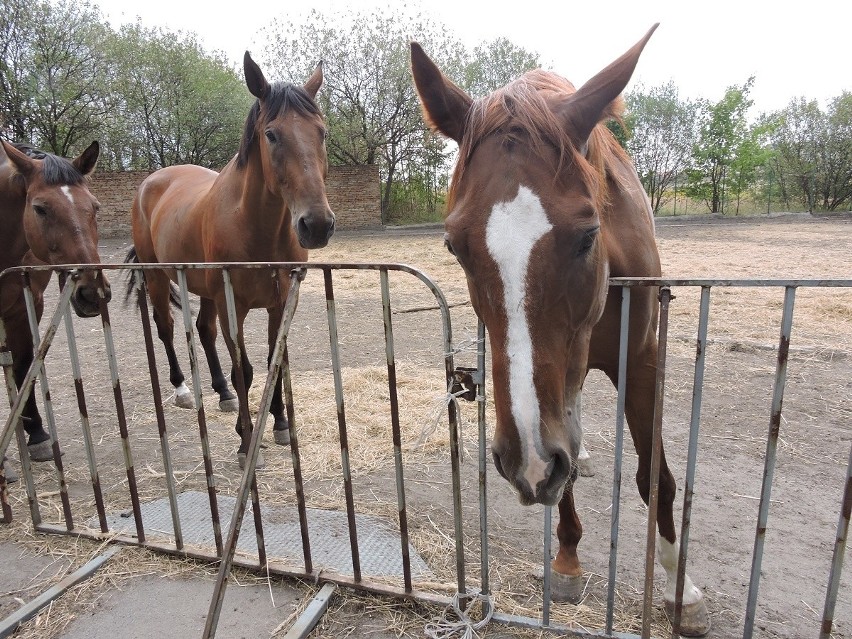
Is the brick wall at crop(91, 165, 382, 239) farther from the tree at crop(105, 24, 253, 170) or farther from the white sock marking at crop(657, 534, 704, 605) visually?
the white sock marking at crop(657, 534, 704, 605)

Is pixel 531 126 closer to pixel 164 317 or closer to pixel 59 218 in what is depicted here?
pixel 59 218

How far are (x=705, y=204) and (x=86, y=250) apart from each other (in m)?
26.9

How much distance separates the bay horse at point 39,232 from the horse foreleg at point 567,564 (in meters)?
3.02

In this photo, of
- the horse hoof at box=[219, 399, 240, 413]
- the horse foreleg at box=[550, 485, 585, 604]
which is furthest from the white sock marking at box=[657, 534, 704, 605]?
the horse hoof at box=[219, 399, 240, 413]

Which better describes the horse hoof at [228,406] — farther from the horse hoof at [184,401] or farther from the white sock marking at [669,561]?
the white sock marking at [669,561]

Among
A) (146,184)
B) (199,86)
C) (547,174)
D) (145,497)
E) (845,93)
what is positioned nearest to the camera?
(547,174)

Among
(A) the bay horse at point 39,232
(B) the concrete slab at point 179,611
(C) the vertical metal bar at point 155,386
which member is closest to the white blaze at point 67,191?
(A) the bay horse at point 39,232

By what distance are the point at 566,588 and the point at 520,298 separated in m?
1.49

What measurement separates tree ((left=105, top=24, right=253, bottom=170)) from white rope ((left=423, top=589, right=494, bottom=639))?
883 inches

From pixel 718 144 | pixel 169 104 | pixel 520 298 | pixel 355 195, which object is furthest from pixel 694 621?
pixel 718 144

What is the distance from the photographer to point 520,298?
4.28 ft

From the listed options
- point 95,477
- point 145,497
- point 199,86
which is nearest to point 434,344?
point 145,497

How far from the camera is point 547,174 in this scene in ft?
4.52

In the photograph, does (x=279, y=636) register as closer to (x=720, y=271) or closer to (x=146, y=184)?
(x=146, y=184)
